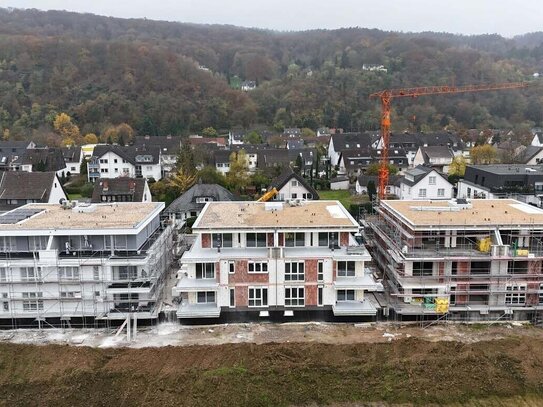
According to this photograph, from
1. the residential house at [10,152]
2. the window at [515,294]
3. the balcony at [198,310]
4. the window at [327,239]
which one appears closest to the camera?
the balcony at [198,310]

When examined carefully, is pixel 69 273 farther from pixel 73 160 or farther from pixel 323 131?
pixel 323 131

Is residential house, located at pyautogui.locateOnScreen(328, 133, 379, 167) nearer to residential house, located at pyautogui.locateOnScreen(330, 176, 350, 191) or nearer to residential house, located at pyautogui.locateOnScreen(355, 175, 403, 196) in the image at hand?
residential house, located at pyautogui.locateOnScreen(330, 176, 350, 191)

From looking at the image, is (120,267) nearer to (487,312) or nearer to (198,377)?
(198,377)

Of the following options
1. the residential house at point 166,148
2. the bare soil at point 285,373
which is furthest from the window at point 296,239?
the residential house at point 166,148

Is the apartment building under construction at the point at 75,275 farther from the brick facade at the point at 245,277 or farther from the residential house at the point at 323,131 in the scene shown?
the residential house at the point at 323,131

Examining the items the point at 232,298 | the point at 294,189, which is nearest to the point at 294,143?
the point at 294,189

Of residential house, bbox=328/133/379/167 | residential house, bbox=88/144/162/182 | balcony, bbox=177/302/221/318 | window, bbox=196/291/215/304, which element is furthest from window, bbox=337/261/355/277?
residential house, bbox=328/133/379/167

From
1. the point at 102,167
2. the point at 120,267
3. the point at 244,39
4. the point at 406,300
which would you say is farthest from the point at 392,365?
the point at 244,39
